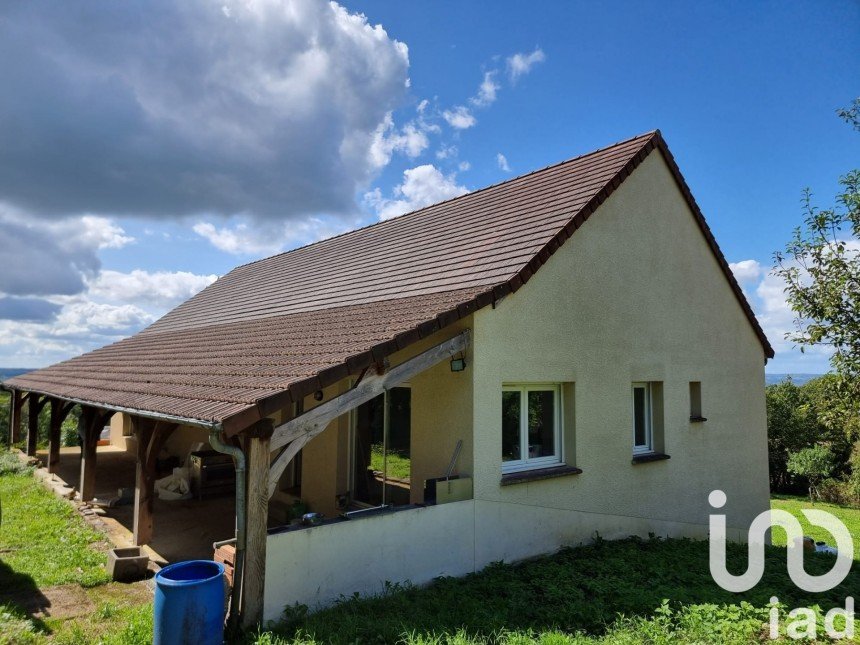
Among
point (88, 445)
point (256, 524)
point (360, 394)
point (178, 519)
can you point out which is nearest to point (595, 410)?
point (360, 394)

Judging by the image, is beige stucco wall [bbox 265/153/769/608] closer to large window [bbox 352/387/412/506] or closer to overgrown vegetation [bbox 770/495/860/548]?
large window [bbox 352/387/412/506]

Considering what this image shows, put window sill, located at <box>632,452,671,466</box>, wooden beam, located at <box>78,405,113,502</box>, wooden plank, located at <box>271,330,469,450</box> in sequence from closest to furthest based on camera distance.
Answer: wooden plank, located at <box>271,330,469,450</box>, window sill, located at <box>632,452,671,466</box>, wooden beam, located at <box>78,405,113,502</box>

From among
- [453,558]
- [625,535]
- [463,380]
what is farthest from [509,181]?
[453,558]

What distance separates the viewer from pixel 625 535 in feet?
28.1

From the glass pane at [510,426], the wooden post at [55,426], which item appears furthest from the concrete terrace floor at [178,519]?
the glass pane at [510,426]

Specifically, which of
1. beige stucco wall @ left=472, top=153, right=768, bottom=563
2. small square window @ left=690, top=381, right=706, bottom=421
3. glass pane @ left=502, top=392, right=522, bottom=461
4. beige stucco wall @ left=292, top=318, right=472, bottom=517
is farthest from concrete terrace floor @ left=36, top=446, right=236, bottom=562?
small square window @ left=690, top=381, right=706, bottom=421

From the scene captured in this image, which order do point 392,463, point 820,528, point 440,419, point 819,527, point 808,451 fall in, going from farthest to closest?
point 808,451 → point 819,527 → point 820,528 → point 392,463 → point 440,419

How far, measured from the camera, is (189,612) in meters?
4.44

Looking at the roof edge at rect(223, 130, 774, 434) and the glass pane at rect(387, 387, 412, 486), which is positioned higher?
the roof edge at rect(223, 130, 774, 434)

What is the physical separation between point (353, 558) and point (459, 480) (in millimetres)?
1599

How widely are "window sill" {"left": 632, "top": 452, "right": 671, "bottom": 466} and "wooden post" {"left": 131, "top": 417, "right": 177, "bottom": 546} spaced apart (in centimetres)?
704

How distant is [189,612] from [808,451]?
34.0 m

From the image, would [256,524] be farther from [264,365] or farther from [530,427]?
[530,427]

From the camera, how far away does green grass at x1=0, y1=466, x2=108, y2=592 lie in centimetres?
669
